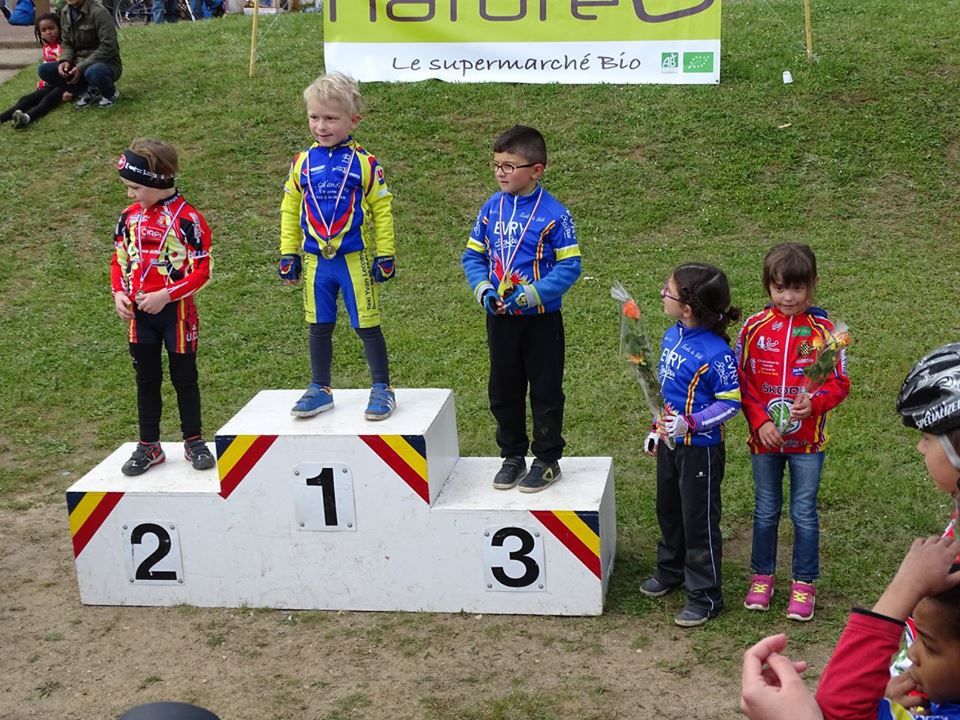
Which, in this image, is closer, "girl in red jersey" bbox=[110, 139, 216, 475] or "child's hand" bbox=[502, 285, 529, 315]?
"child's hand" bbox=[502, 285, 529, 315]

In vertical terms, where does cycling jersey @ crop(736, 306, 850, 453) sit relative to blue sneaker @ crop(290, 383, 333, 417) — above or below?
above

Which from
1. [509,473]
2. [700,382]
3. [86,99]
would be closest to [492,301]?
[509,473]

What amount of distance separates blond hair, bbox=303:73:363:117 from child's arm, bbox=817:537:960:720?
12.1 ft

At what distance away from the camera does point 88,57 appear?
13.0 meters

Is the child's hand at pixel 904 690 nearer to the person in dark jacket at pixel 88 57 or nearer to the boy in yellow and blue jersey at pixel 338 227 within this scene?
the boy in yellow and blue jersey at pixel 338 227

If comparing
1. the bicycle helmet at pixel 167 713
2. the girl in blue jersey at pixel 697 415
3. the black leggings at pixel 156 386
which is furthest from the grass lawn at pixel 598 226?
the bicycle helmet at pixel 167 713

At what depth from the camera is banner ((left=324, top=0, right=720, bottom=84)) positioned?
1145cm

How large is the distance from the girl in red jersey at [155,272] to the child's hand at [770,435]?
2615 mm

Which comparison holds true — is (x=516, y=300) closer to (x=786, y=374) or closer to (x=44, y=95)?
(x=786, y=374)

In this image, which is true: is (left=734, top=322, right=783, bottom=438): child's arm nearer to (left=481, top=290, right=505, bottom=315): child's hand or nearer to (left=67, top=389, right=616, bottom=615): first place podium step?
(left=67, top=389, right=616, bottom=615): first place podium step

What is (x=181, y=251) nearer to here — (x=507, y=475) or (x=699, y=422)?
(x=507, y=475)

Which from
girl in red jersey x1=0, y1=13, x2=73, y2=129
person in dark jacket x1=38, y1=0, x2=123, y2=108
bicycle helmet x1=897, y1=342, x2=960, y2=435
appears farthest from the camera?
girl in red jersey x1=0, y1=13, x2=73, y2=129

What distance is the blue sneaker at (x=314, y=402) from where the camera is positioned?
5.58m

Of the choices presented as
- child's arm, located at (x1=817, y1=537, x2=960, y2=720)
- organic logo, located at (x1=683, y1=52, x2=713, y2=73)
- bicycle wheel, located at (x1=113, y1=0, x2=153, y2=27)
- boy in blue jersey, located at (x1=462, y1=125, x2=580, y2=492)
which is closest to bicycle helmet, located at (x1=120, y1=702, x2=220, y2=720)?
child's arm, located at (x1=817, y1=537, x2=960, y2=720)
